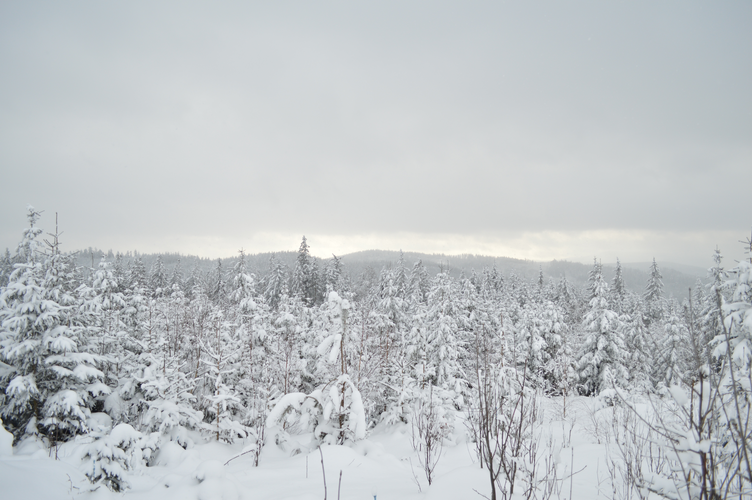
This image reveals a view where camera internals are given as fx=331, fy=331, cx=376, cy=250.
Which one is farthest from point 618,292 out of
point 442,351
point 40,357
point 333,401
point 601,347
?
point 40,357

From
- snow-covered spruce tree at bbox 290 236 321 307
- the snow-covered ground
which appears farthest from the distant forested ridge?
snow-covered spruce tree at bbox 290 236 321 307

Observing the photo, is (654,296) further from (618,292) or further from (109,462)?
(109,462)

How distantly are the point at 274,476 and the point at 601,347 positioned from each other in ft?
79.0

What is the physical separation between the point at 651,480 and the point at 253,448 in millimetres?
8222

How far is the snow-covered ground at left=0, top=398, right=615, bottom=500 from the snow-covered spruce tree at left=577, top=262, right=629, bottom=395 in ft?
49.6

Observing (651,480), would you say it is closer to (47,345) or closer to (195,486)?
(195,486)

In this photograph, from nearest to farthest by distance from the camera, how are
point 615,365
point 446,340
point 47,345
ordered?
point 47,345, point 446,340, point 615,365

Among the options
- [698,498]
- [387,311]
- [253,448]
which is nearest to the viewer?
[698,498]

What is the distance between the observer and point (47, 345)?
1076 cm

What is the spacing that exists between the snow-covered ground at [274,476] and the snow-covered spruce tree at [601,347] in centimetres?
1513

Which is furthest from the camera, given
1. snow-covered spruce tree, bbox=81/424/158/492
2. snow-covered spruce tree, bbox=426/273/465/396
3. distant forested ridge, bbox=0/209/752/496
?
snow-covered spruce tree, bbox=426/273/465/396

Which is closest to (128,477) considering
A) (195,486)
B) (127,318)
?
(195,486)

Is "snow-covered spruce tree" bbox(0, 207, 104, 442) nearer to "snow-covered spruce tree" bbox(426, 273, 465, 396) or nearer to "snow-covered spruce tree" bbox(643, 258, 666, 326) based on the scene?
"snow-covered spruce tree" bbox(426, 273, 465, 396)

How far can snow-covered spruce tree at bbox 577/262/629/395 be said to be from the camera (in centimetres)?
2319
